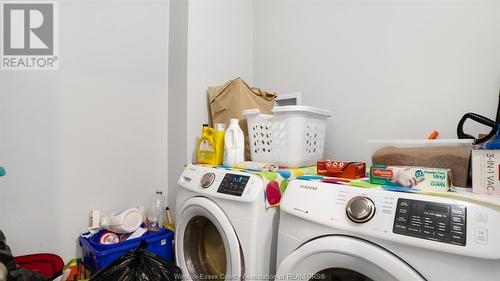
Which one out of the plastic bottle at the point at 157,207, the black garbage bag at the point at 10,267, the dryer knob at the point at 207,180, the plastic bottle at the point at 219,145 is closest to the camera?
the black garbage bag at the point at 10,267

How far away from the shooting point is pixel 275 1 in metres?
1.86

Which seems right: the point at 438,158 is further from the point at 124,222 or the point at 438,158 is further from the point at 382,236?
the point at 124,222

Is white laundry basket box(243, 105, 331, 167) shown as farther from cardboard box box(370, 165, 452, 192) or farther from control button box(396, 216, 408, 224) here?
control button box(396, 216, 408, 224)

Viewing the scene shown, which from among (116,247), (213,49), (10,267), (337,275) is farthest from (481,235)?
(213,49)

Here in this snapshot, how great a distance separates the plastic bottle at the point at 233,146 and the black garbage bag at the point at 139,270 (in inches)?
21.0

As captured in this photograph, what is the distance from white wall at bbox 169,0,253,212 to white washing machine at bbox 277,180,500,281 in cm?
100

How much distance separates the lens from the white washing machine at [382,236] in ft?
1.74

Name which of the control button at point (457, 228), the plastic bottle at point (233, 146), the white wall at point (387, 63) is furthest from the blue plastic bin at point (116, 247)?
the control button at point (457, 228)

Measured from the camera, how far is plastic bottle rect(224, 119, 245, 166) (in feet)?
4.12

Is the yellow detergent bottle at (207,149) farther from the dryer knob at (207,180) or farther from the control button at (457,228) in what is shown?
the control button at (457,228)

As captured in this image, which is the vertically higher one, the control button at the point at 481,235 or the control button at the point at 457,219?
the control button at the point at 457,219

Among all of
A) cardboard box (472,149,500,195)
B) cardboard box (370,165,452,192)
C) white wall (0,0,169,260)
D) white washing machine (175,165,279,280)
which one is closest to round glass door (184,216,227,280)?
white washing machine (175,165,279,280)

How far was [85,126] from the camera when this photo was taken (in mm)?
1493

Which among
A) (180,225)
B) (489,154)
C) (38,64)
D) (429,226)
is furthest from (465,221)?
(38,64)
